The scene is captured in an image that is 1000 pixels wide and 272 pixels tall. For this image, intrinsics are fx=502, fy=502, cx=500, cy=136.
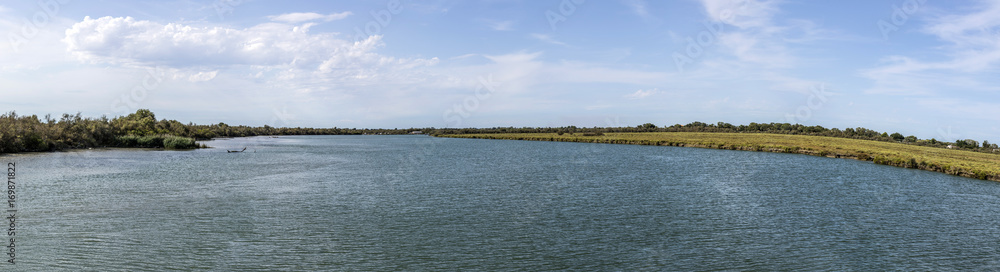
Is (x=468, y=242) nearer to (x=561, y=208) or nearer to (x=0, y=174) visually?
(x=561, y=208)

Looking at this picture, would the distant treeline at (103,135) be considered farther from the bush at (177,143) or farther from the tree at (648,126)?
the tree at (648,126)

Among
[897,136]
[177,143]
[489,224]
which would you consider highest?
[897,136]

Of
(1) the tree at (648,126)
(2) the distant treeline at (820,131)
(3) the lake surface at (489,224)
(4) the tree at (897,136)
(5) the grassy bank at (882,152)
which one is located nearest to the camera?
(3) the lake surface at (489,224)

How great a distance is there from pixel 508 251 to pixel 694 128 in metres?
167

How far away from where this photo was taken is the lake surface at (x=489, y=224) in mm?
17141

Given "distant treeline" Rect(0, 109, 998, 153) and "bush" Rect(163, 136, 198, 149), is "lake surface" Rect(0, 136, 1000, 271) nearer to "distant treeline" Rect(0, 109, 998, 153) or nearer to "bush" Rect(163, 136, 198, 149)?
"distant treeline" Rect(0, 109, 998, 153)

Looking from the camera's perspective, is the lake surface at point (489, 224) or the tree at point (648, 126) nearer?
the lake surface at point (489, 224)

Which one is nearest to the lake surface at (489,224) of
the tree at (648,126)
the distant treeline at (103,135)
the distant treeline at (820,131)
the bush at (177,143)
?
the distant treeline at (103,135)

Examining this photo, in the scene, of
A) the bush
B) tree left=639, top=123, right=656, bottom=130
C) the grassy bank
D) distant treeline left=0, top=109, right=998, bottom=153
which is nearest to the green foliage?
distant treeline left=0, top=109, right=998, bottom=153

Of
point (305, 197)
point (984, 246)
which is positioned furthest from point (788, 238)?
point (305, 197)

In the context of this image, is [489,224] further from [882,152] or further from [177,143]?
[177,143]

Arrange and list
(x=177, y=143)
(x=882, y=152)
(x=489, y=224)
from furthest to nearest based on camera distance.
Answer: (x=177, y=143)
(x=882, y=152)
(x=489, y=224)

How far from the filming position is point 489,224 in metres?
22.8

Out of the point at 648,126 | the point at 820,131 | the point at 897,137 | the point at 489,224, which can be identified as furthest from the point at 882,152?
the point at 648,126
